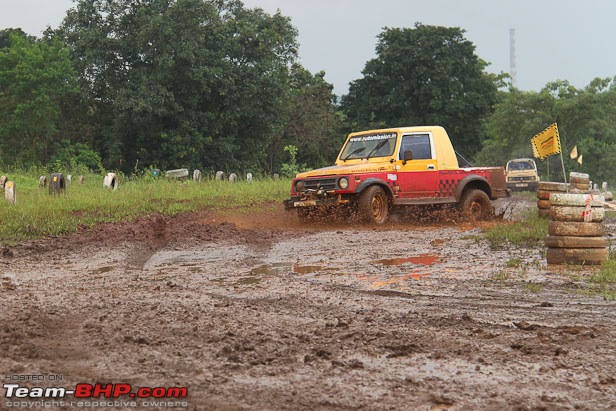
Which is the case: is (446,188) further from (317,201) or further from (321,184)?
(317,201)

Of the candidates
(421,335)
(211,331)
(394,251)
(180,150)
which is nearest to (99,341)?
(211,331)

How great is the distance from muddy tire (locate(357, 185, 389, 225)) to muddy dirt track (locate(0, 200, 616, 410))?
→ 171 inches

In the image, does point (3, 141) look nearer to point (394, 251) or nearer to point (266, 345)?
point (394, 251)

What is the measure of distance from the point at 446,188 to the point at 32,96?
27.3 meters

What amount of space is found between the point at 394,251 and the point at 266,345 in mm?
6236

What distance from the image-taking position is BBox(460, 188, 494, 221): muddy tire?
16859 mm

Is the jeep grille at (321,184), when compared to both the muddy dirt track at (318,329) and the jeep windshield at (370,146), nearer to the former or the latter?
the jeep windshield at (370,146)

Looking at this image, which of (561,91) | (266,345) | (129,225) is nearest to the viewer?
(266,345)

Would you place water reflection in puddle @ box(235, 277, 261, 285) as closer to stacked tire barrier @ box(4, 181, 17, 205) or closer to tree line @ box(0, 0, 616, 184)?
stacked tire barrier @ box(4, 181, 17, 205)

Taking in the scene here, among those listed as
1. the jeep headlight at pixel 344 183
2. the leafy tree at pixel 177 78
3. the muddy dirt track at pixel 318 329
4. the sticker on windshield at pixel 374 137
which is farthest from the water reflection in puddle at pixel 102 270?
the leafy tree at pixel 177 78

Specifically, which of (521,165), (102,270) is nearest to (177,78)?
(521,165)

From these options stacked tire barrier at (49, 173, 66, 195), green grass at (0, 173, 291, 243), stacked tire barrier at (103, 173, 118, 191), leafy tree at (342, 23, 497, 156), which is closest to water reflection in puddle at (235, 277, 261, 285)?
green grass at (0, 173, 291, 243)

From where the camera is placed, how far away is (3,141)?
38.5 m

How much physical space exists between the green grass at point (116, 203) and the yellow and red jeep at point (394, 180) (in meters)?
2.97
